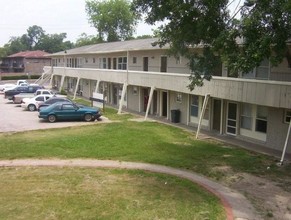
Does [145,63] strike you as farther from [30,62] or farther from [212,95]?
[30,62]

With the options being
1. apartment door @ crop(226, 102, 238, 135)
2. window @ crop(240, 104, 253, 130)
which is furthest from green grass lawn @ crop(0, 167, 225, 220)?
apartment door @ crop(226, 102, 238, 135)

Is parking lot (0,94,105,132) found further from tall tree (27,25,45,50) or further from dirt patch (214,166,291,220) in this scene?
tall tree (27,25,45,50)

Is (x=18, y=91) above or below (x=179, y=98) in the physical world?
below

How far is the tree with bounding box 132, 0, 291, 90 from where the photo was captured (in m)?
12.6

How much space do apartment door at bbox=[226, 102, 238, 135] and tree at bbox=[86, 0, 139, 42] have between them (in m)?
62.8

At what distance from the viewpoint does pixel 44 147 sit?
1880 centimetres

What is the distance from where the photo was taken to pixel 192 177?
14336mm

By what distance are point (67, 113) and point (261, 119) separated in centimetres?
1392

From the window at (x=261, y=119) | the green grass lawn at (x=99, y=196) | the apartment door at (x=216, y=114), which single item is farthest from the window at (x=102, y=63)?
→ the green grass lawn at (x=99, y=196)

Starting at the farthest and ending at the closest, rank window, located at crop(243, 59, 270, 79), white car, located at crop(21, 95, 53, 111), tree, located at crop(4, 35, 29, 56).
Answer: tree, located at crop(4, 35, 29, 56)
white car, located at crop(21, 95, 53, 111)
window, located at crop(243, 59, 270, 79)

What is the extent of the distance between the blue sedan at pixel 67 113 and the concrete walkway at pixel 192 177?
11146 mm

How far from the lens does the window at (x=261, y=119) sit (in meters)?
20.1

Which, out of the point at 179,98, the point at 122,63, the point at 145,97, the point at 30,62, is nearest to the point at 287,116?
the point at 179,98

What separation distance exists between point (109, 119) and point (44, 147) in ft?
35.2
